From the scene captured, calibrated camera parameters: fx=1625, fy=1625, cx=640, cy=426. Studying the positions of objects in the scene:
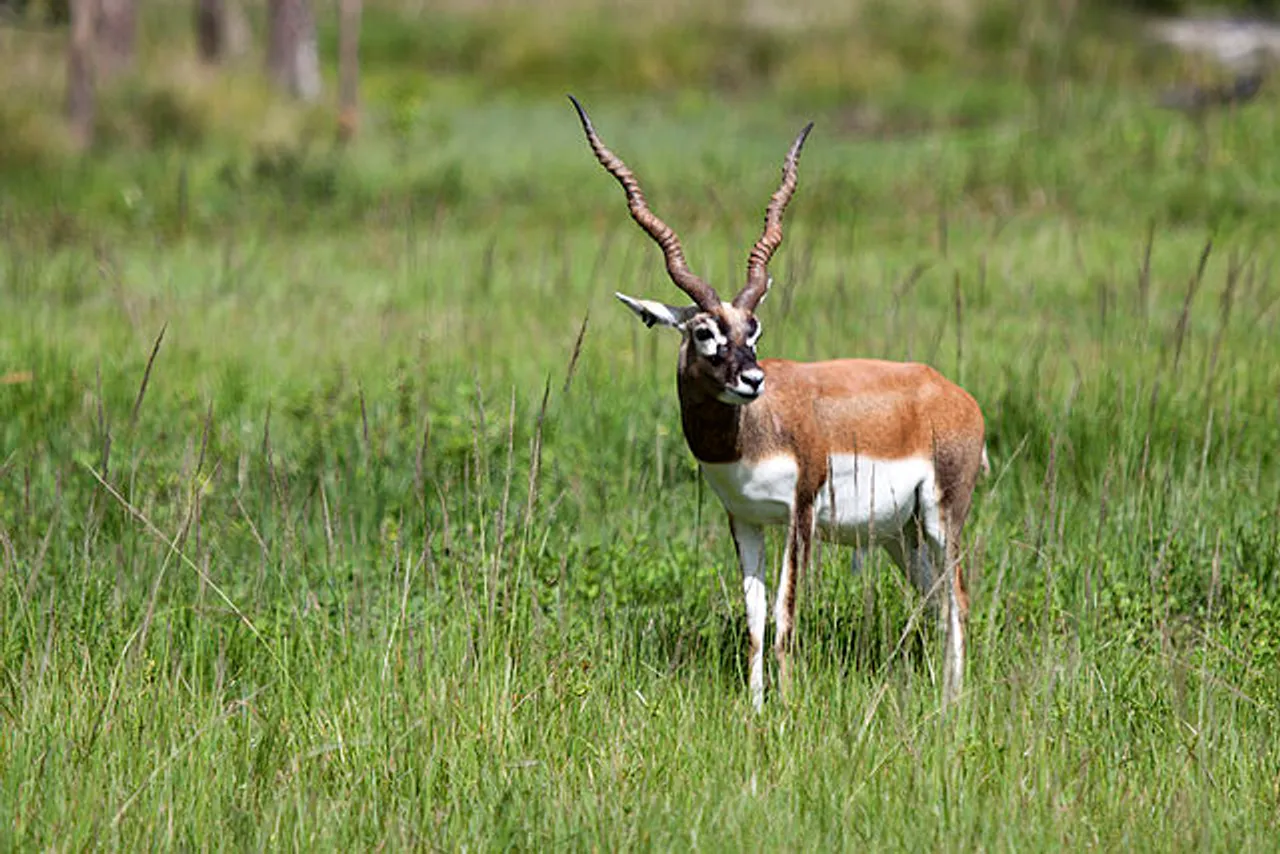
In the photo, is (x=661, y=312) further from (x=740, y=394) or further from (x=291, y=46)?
(x=291, y=46)

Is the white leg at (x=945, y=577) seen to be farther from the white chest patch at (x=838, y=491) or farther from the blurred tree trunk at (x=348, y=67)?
the blurred tree trunk at (x=348, y=67)

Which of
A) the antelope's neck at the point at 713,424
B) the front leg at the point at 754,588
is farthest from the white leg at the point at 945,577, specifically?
the antelope's neck at the point at 713,424

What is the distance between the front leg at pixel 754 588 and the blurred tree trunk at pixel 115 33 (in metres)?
18.1

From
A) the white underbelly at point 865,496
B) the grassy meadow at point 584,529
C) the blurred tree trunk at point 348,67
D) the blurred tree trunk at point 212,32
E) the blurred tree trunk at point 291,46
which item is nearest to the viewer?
the grassy meadow at point 584,529

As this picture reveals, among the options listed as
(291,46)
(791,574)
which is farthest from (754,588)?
(291,46)

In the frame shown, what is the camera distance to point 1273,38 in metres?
21.4

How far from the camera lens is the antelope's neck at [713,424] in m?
4.32

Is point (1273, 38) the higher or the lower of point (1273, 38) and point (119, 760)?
the higher

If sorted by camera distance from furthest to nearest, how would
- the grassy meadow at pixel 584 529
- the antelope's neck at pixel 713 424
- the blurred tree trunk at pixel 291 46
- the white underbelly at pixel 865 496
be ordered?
the blurred tree trunk at pixel 291 46 → the white underbelly at pixel 865 496 → the antelope's neck at pixel 713 424 → the grassy meadow at pixel 584 529

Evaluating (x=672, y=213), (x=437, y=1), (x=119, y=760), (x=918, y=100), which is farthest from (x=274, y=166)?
(x=437, y=1)

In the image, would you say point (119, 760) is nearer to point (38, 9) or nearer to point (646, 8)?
point (38, 9)

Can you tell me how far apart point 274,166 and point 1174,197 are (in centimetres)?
751

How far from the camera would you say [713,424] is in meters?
4.33

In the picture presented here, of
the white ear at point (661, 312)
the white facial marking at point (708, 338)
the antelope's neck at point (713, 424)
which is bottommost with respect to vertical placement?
the antelope's neck at point (713, 424)
